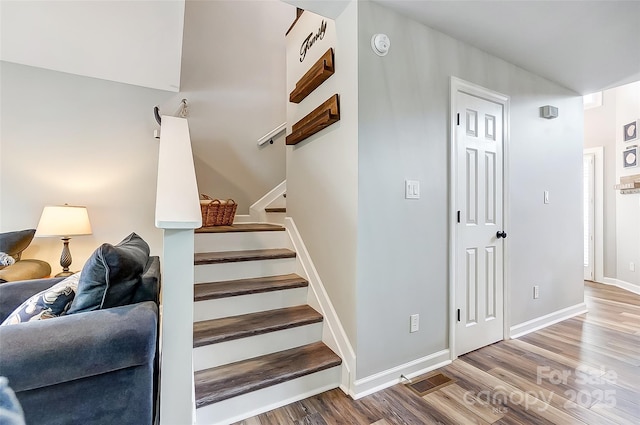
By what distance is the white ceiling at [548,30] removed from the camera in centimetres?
179

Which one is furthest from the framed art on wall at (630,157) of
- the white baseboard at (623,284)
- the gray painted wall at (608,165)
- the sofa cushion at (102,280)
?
the sofa cushion at (102,280)

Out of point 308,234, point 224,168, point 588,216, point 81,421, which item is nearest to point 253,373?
→ point 81,421

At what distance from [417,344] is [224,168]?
2696mm

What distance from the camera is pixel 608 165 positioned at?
172 inches

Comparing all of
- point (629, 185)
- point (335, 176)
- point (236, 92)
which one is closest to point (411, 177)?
point (335, 176)

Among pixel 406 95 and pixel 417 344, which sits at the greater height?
pixel 406 95

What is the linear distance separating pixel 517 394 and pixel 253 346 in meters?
1.60

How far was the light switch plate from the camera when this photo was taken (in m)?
1.91

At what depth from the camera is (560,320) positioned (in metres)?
2.88

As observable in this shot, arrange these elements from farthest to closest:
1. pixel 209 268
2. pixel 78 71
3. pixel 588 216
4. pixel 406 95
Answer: pixel 588 216 → pixel 78 71 → pixel 209 268 → pixel 406 95

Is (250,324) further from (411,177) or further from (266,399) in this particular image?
(411,177)

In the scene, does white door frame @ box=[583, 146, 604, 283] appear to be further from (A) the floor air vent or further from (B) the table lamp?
(B) the table lamp

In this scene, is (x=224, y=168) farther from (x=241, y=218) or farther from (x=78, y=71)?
(x=78, y=71)

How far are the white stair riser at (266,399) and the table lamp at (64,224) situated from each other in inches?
75.7
